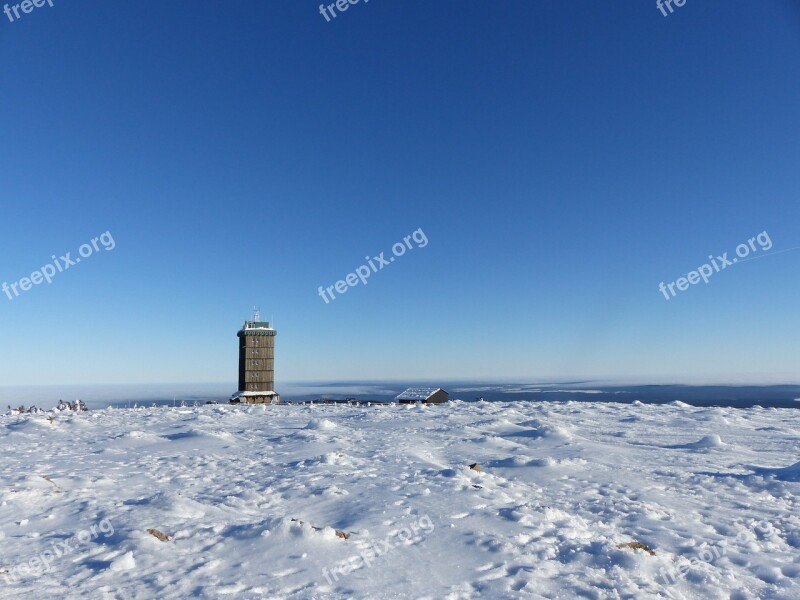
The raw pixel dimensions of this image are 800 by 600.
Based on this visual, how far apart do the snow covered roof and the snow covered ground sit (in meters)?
20.3

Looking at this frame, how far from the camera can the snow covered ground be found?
4.84 meters

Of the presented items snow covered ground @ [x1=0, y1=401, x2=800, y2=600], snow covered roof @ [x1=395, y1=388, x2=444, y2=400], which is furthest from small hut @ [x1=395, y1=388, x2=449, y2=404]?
snow covered ground @ [x1=0, y1=401, x2=800, y2=600]

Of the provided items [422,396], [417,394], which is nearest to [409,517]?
[422,396]

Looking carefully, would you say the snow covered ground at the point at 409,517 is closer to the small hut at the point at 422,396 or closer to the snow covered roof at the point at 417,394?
the small hut at the point at 422,396

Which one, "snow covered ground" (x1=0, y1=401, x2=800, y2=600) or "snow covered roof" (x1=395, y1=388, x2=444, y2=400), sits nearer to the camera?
"snow covered ground" (x1=0, y1=401, x2=800, y2=600)

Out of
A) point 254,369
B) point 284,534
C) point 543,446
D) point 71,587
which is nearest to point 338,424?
point 543,446

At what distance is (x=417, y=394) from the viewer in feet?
110

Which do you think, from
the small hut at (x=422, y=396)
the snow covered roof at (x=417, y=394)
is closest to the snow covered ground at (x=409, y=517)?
the small hut at (x=422, y=396)

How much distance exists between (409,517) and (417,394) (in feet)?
89.7

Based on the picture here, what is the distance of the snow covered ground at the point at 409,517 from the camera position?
4.84 m

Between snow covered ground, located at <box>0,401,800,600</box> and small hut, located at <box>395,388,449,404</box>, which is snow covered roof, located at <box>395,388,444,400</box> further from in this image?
snow covered ground, located at <box>0,401,800,600</box>

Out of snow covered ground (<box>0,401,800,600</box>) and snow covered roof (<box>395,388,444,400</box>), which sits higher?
snow covered roof (<box>395,388,444,400</box>)

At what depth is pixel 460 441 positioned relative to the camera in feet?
41.2

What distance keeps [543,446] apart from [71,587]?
31.8 ft
